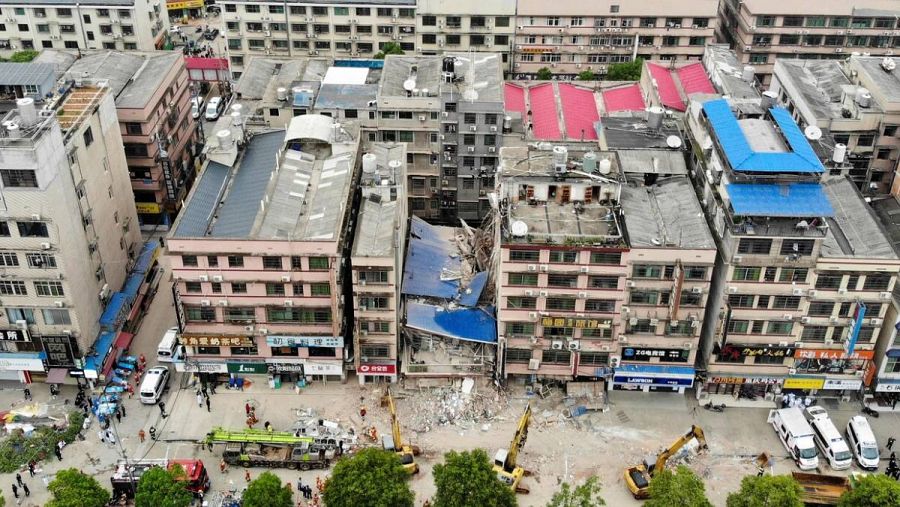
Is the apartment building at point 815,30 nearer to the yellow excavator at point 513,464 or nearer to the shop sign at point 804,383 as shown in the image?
the shop sign at point 804,383

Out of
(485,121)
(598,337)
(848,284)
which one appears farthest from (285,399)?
(848,284)

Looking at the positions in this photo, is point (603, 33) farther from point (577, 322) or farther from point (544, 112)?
point (577, 322)

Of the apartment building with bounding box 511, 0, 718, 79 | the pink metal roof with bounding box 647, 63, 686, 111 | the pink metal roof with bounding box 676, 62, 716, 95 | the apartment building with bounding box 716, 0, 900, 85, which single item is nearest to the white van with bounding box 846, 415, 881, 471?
the pink metal roof with bounding box 647, 63, 686, 111

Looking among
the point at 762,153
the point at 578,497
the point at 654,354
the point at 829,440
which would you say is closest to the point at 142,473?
the point at 578,497

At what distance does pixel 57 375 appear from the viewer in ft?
280

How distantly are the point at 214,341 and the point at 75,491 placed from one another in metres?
19.1

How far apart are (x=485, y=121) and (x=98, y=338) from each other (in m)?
46.6

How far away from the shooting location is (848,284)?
7862 cm

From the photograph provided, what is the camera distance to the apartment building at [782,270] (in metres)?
77.2

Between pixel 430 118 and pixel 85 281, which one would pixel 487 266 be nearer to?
pixel 430 118

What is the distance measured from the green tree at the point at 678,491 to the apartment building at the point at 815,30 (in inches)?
3127

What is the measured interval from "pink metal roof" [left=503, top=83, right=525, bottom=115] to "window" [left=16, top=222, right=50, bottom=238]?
5366cm

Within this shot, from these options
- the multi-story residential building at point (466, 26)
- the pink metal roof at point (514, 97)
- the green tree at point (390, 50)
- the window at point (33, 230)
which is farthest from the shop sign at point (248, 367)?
the multi-story residential building at point (466, 26)

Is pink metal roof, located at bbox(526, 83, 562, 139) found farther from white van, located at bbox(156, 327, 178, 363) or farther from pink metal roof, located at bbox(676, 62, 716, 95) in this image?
white van, located at bbox(156, 327, 178, 363)
